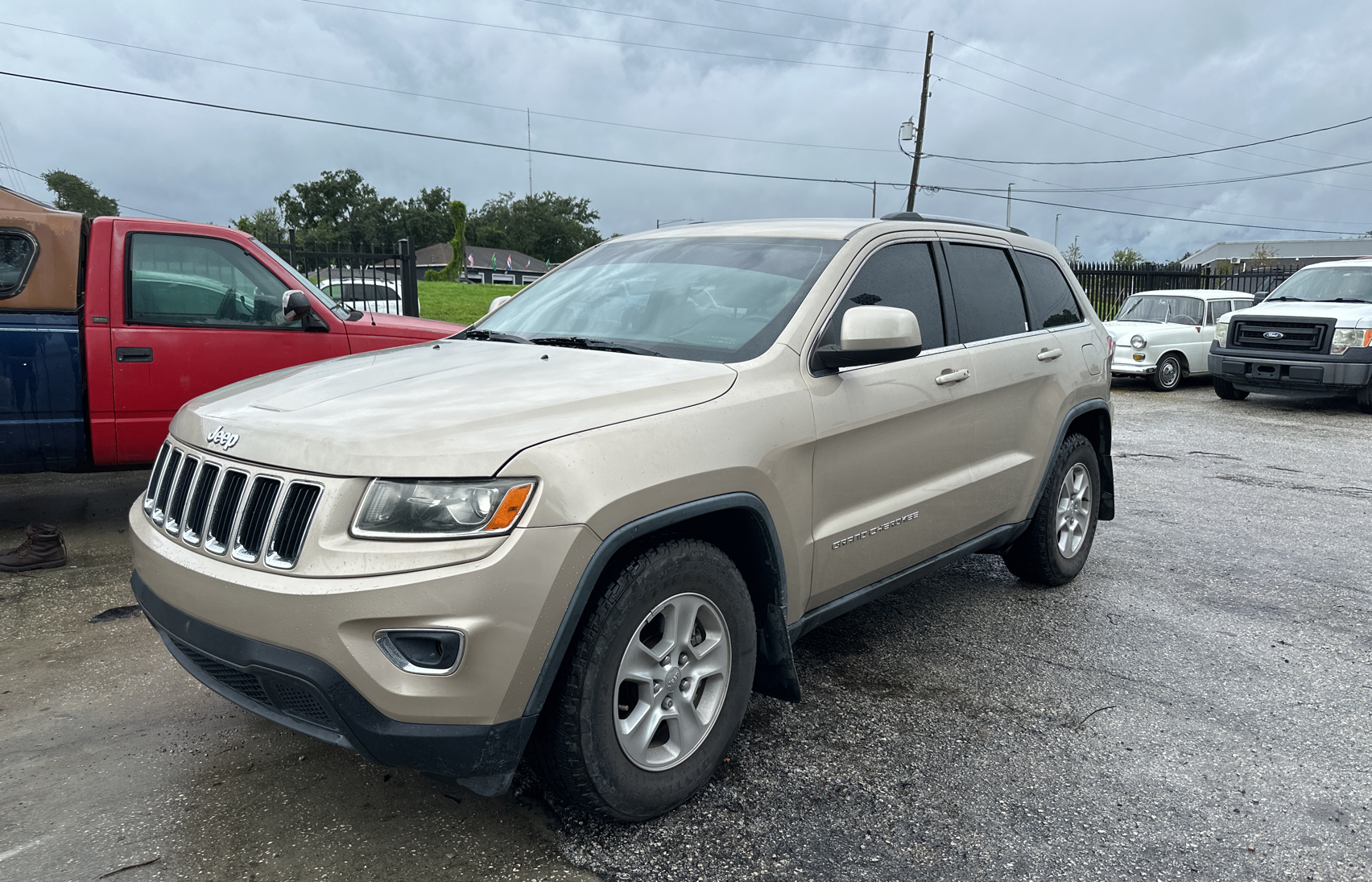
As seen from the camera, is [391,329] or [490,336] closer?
[490,336]

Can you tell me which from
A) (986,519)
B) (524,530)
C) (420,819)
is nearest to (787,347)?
(524,530)

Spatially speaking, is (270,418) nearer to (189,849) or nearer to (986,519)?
(189,849)

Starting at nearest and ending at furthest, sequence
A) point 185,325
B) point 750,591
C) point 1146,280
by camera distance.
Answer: point 750,591 → point 185,325 → point 1146,280

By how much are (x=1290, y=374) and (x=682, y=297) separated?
1243 cm

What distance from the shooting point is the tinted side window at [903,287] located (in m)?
3.52

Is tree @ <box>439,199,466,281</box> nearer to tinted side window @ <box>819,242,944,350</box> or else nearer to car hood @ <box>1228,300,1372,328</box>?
car hood @ <box>1228,300,1372,328</box>

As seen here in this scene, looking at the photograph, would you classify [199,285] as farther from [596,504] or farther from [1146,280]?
[1146,280]

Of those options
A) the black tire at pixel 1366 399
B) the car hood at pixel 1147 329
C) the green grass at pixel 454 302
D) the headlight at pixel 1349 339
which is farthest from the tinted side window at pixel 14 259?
the green grass at pixel 454 302

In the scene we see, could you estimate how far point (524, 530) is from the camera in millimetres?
2275

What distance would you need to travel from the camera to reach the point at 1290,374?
42.1 ft

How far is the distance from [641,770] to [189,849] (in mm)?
1279

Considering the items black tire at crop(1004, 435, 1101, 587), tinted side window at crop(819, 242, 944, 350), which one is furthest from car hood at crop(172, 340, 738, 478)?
black tire at crop(1004, 435, 1101, 587)

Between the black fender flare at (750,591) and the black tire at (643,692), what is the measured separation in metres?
0.08

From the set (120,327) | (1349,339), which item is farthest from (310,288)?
(1349,339)
